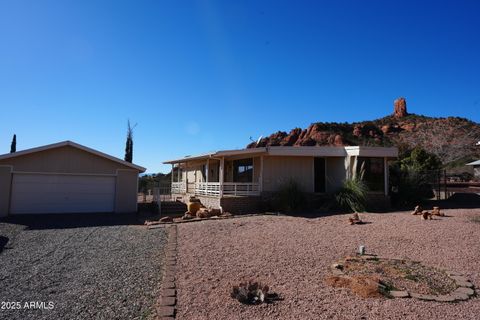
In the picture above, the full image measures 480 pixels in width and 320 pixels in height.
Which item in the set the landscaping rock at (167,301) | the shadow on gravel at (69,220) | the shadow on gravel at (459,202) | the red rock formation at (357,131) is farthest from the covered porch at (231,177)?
the red rock formation at (357,131)

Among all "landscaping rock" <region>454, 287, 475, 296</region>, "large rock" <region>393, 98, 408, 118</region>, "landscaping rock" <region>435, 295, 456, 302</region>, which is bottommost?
"landscaping rock" <region>435, 295, 456, 302</region>

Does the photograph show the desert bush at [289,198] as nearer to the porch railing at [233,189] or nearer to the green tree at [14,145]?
the porch railing at [233,189]

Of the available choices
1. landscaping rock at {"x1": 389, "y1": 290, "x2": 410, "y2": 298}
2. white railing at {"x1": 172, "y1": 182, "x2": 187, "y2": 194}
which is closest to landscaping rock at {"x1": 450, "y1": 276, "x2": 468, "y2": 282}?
landscaping rock at {"x1": 389, "y1": 290, "x2": 410, "y2": 298}

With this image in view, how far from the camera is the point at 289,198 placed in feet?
49.8

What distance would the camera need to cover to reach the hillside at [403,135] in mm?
36688

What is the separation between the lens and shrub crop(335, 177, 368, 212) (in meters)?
14.6

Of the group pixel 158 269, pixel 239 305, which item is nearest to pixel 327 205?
pixel 158 269

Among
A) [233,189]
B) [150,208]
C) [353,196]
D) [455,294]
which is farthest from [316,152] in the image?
[455,294]

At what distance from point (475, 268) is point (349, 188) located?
897cm

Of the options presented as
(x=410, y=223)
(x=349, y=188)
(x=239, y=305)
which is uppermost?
(x=349, y=188)

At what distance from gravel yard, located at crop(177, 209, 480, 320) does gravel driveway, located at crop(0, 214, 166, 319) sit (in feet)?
2.29

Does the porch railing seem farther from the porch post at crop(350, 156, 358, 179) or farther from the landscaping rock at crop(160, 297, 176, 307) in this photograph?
the landscaping rock at crop(160, 297, 176, 307)

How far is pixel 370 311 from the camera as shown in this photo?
434 centimetres

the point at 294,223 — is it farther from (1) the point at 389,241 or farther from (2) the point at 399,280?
(2) the point at 399,280
